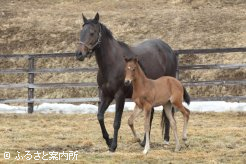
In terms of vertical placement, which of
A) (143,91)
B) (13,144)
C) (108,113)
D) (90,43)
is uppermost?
(90,43)

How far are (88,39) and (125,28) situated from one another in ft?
65.8

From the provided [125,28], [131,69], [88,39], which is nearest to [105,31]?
[88,39]

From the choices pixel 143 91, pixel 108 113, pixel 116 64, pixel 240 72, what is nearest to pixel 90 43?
pixel 116 64

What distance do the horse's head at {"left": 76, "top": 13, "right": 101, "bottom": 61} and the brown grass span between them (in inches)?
65.7

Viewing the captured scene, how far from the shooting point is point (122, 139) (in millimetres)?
10969

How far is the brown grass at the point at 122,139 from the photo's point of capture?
334 inches

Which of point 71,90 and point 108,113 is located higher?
point 108,113

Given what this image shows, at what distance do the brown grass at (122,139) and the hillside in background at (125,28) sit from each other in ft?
23.3

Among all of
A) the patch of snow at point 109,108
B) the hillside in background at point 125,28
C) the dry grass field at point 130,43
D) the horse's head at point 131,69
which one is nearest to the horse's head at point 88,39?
the horse's head at point 131,69

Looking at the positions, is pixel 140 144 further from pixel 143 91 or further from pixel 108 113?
pixel 108 113

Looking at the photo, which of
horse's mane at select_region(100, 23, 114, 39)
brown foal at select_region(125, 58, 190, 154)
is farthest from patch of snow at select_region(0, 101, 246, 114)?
horse's mane at select_region(100, 23, 114, 39)

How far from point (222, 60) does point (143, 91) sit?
14.3 meters

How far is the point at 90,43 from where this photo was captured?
930 cm

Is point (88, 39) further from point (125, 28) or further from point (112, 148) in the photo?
point (125, 28)
